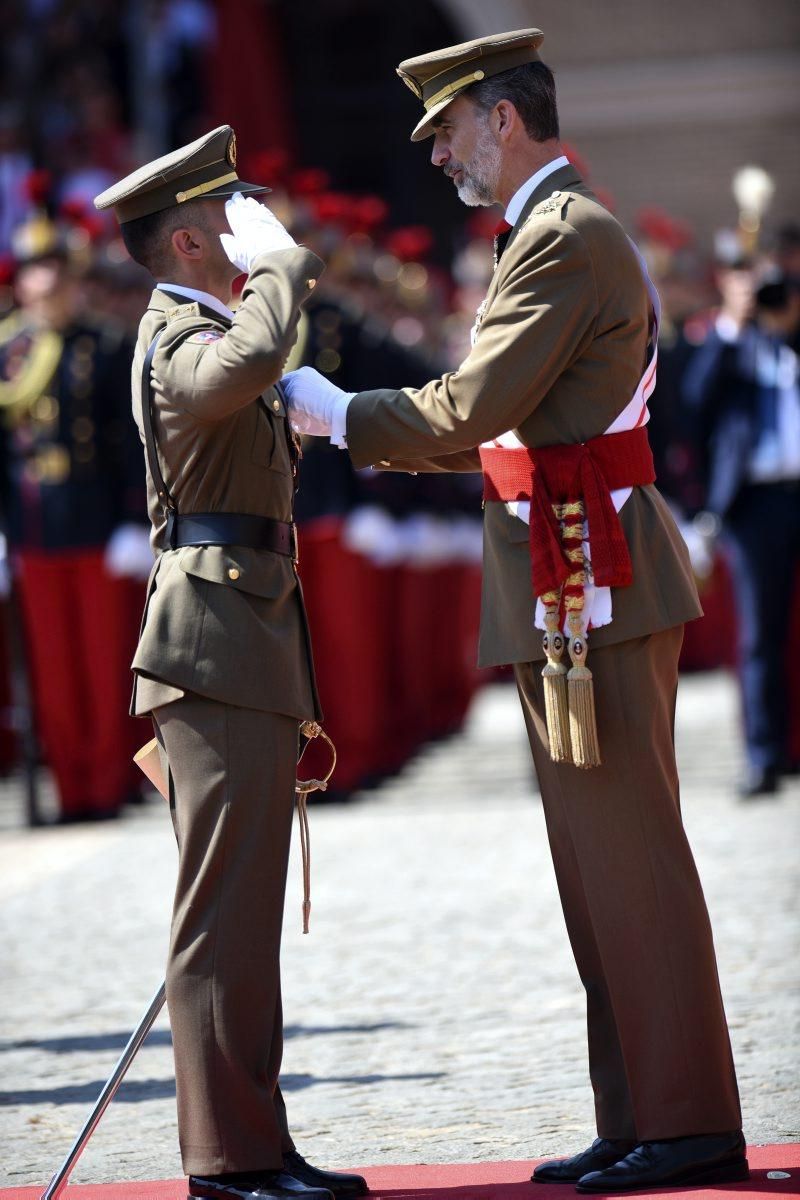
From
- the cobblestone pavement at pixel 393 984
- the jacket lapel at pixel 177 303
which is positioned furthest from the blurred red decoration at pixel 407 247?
the jacket lapel at pixel 177 303

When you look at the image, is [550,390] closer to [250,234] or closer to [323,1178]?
[250,234]

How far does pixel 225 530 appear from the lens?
352 cm

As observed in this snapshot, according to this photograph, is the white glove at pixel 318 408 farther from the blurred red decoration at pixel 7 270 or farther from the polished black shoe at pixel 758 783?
the blurred red decoration at pixel 7 270

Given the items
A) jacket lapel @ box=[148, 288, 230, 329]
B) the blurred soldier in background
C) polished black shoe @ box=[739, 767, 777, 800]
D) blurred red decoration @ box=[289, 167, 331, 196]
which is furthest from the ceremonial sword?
blurred red decoration @ box=[289, 167, 331, 196]

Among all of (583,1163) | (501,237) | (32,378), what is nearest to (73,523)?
(32,378)

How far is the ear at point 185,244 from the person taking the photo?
11.9 feet

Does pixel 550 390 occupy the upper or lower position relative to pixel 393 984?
upper

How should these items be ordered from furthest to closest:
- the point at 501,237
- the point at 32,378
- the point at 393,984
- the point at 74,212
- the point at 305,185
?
the point at 305,185
the point at 74,212
the point at 32,378
the point at 393,984
the point at 501,237

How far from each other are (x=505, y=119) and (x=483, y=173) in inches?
4.1

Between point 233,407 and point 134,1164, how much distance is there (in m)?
1.49

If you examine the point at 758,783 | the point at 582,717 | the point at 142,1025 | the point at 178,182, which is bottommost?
the point at 758,783

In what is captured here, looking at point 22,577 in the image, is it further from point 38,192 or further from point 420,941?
point 420,941

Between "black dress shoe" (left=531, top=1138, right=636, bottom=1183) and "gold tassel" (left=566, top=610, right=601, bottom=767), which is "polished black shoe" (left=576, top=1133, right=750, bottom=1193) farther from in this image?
"gold tassel" (left=566, top=610, right=601, bottom=767)

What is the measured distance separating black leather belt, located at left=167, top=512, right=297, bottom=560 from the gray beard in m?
0.68
